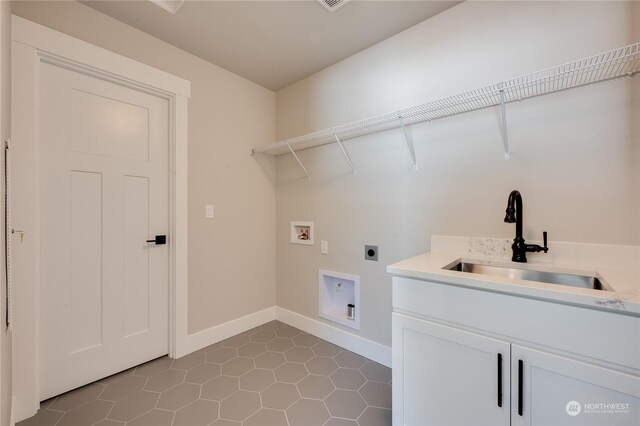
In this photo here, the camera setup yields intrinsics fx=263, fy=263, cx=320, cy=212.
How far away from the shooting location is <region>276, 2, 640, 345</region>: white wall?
1.27 m

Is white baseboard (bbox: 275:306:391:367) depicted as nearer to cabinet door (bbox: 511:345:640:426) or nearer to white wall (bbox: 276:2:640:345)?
white wall (bbox: 276:2:640:345)

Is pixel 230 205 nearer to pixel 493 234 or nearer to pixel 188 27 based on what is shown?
pixel 188 27

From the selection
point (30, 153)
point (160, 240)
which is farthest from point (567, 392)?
point (30, 153)

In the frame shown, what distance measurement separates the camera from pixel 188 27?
1915 mm

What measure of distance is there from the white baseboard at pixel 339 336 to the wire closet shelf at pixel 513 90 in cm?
148

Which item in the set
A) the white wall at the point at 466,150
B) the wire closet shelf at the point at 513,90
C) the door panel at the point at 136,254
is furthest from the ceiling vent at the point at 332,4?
the door panel at the point at 136,254

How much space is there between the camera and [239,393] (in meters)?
1.67

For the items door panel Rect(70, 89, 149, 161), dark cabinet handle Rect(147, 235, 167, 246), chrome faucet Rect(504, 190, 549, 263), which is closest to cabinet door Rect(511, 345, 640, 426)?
chrome faucet Rect(504, 190, 549, 263)

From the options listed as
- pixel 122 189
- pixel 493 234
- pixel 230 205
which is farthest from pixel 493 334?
pixel 122 189

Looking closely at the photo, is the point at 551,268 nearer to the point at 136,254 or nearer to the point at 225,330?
the point at 225,330

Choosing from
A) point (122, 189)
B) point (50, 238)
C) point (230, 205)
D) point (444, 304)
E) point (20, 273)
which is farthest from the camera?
point (230, 205)

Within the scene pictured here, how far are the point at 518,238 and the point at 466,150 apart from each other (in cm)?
61

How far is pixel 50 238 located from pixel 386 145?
2313 millimetres

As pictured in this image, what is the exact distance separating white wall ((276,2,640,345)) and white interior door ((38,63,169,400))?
4.06ft
